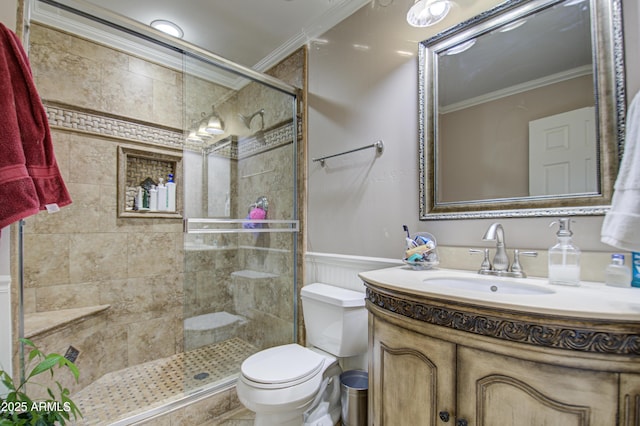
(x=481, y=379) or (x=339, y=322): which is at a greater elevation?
(x=481, y=379)

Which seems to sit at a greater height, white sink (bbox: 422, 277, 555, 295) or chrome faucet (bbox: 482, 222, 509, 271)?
chrome faucet (bbox: 482, 222, 509, 271)

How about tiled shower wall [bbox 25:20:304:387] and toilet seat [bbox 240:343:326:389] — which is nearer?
toilet seat [bbox 240:343:326:389]

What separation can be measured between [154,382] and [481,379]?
7.02ft

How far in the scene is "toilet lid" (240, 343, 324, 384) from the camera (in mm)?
1314

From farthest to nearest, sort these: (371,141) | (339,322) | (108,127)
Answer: (108,127) < (371,141) < (339,322)

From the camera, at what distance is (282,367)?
1.41m

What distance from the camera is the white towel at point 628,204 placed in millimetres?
642

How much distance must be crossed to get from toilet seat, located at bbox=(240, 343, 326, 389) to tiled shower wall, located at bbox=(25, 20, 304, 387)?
1.33m

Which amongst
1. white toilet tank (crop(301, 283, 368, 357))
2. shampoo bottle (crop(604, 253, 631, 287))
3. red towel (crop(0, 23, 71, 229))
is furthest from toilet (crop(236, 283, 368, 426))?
red towel (crop(0, 23, 71, 229))

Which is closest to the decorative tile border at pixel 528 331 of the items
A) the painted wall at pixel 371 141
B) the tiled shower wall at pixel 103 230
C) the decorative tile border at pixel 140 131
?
the painted wall at pixel 371 141

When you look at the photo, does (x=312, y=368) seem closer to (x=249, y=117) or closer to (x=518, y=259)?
(x=518, y=259)

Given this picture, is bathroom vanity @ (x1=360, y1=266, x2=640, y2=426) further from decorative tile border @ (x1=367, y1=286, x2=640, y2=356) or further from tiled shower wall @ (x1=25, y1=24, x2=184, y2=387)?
tiled shower wall @ (x1=25, y1=24, x2=184, y2=387)

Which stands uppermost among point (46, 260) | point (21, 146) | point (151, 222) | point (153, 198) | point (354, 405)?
point (21, 146)

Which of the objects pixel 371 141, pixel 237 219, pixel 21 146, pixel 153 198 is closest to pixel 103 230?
pixel 153 198
